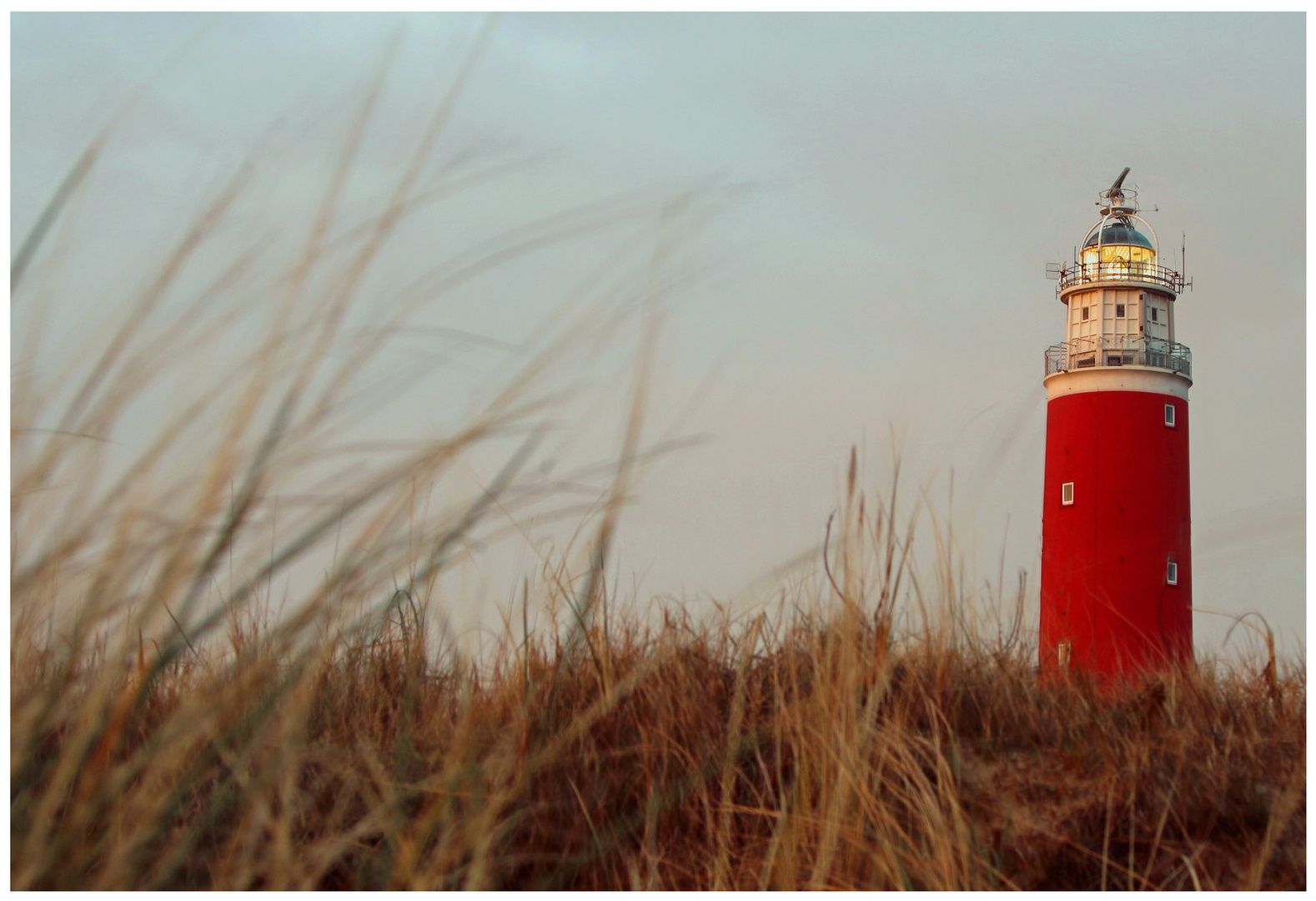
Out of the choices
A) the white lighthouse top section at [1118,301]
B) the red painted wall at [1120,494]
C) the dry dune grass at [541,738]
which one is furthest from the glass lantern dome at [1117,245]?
the dry dune grass at [541,738]

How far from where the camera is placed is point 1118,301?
1440 centimetres

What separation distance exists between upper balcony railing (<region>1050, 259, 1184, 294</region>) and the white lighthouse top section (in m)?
0.01

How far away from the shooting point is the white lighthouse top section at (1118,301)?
13.8m

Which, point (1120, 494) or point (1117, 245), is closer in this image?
point (1120, 494)

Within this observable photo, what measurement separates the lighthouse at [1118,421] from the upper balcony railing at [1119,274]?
0.02 metres

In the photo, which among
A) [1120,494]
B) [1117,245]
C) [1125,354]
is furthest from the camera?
[1117,245]

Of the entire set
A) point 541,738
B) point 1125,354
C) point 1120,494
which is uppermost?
point 1125,354

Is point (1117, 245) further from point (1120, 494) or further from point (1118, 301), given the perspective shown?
point (1120, 494)

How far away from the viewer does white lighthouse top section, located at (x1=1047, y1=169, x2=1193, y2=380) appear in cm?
1382

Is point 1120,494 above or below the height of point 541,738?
above

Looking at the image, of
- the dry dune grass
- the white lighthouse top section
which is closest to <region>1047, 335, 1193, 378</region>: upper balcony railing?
the white lighthouse top section

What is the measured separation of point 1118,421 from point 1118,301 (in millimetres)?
1933

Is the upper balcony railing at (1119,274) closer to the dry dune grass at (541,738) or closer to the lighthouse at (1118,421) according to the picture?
the lighthouse at (1118,421)

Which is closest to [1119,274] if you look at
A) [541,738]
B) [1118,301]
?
[1118,301]
